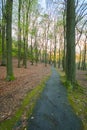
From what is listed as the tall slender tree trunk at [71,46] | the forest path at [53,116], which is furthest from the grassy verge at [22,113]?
the tall slender tree trunk at [71,46]

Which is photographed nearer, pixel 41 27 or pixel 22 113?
pixel 22 113

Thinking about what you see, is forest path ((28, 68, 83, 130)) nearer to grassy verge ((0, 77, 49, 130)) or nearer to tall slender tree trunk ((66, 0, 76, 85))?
grassy verge ((0, 77, 49, 130))

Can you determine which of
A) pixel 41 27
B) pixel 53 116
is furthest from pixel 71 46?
pixel 41 27

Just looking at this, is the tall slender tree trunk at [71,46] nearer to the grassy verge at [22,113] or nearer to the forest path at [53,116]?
the forest path at [53,116]

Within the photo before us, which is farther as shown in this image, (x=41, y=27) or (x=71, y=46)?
(x=41, y=27)

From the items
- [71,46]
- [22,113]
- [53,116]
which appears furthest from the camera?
[71,46]

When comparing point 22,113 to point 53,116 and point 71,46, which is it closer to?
point 53,116

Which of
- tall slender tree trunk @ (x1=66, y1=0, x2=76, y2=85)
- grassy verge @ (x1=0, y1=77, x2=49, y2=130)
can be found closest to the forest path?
grassy verge @ (x1=0, y1=77, x2=49, y2=130)

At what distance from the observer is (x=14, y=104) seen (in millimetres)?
8992

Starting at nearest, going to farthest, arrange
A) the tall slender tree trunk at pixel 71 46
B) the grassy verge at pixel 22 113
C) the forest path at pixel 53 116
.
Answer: the forest path at pixel 53 116, the grassy verge at pixel 22 113, the tall slender tree trunk at pixel 71 46

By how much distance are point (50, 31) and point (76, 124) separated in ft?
140

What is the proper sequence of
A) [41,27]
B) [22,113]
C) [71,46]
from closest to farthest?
1. [22,113]
2. [71,46]
3. [41,27]

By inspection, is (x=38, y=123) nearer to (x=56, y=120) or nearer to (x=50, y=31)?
(x=56, y=120)

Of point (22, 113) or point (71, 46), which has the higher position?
point (71, 46)
